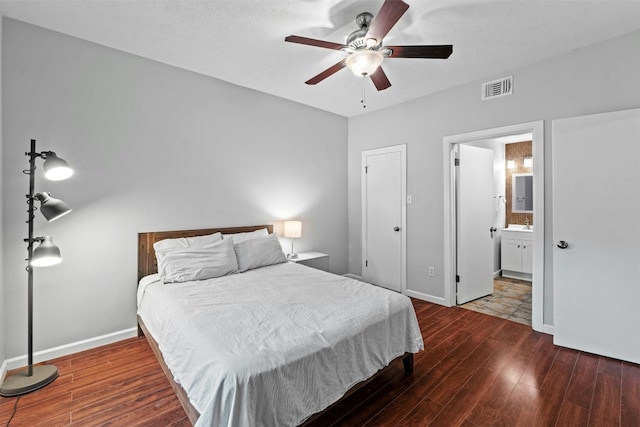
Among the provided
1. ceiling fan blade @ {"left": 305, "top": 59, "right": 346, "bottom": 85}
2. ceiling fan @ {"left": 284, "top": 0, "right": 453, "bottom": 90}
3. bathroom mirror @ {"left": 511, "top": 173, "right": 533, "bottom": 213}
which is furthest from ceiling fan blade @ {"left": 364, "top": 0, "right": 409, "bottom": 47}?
bathroom mirror @ {"left": 511, "top": 173, "right": 533, "bottom": 213}

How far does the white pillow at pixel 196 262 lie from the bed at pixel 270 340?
57 millimetres

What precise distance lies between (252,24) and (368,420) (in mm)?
2942

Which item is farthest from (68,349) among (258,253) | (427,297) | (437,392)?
(427,297)

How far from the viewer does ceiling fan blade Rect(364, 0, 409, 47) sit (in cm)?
164

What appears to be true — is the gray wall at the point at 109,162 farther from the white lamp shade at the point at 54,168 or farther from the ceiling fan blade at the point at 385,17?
the ceiling fan blade at the point at 385,17

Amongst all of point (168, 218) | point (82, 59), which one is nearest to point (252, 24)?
point (82, 59)

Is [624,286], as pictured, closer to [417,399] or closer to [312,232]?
[417,399]

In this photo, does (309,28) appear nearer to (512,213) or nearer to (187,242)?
(187,242)

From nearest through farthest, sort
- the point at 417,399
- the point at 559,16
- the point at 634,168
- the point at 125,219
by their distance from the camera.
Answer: the point at 417,399 < the point at 559,16 < the point at 634,168 < the point at 125,219

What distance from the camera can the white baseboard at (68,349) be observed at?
7.77ft

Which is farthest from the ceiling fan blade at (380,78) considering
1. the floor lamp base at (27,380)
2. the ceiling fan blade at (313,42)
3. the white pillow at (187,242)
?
the floor lamp base at (27,380)

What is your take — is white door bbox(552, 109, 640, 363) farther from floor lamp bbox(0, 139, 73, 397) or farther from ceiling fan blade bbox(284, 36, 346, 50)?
floor lamp bbox(0, 139, 73, 397)

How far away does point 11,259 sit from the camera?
2369mm

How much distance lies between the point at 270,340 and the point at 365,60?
1.94 meters
